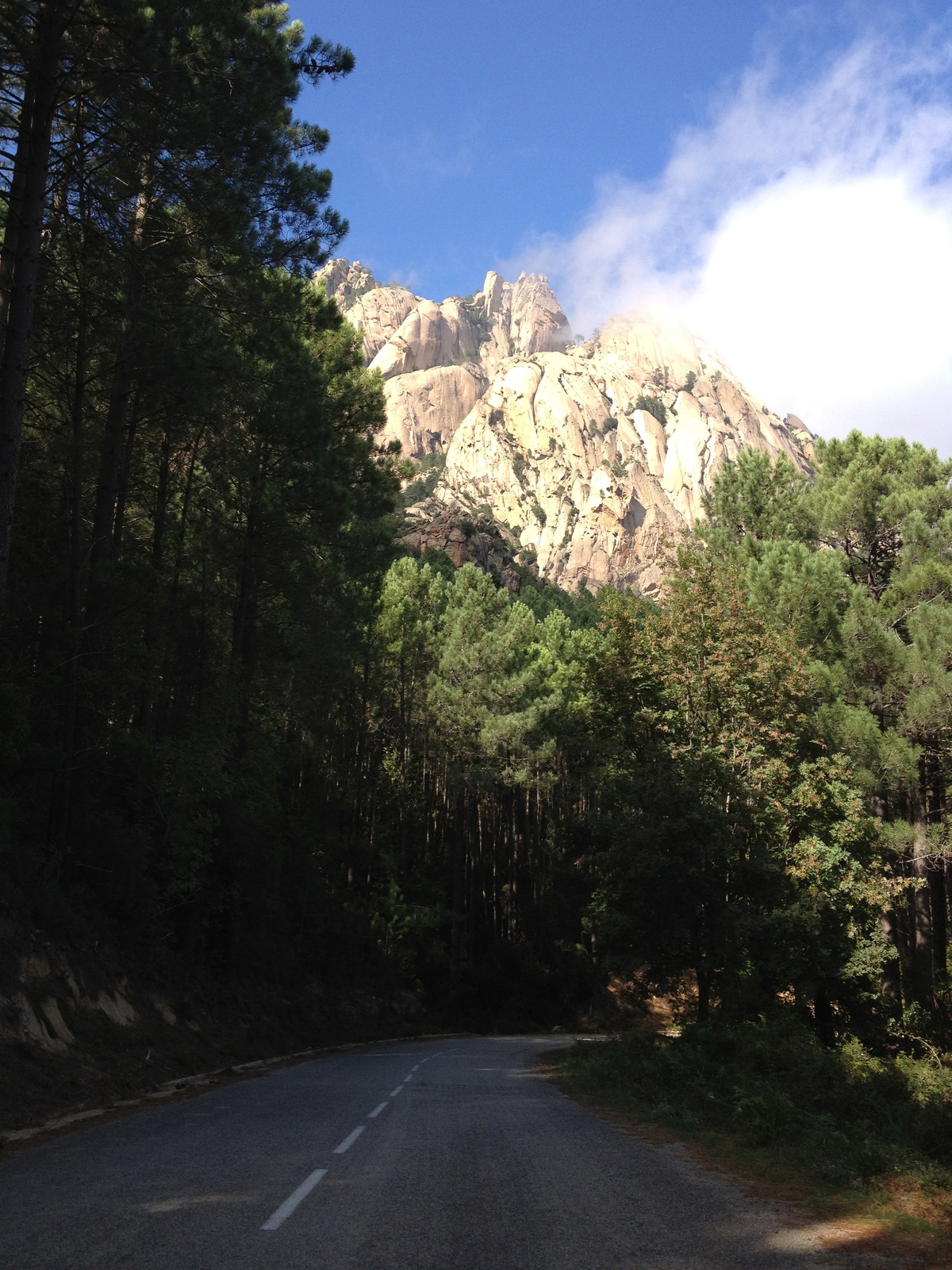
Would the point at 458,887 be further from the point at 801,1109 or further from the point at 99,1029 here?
the point at 801,1109

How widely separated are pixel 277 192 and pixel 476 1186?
45.8 ft

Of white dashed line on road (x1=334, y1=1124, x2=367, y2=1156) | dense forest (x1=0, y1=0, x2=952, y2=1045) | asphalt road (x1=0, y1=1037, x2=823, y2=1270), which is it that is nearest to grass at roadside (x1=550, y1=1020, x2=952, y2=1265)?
asphalt road (x1=0, y1=1037, x2=823, y2=1270)

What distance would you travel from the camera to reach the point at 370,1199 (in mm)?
6289

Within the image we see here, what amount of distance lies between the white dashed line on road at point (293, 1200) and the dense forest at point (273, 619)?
7.78 meters

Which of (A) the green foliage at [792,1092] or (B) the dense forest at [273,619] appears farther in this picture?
(B) the dense forest at [273,619]

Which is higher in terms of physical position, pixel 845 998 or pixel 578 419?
pixel 578 419

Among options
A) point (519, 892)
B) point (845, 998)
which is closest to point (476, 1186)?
point (845, 998)

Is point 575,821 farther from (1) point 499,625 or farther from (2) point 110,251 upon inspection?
(1) point 499,625

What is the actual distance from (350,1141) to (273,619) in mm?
19420

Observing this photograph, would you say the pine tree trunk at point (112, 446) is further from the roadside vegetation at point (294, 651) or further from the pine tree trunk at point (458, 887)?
the pine tree trunk at point (458, 887)

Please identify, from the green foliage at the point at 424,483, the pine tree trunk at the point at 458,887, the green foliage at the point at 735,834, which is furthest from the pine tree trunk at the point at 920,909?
the green foliage at the point at 424,483

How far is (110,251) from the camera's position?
614 inches

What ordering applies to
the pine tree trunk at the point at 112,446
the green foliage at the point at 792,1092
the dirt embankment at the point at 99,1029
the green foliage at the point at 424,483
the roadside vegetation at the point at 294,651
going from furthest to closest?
the green foliage at the point at 424,483
the pine tree trunk at the point at 112,446
the roadside vegetation at the point at 294,651
the dirt embankment at the point at 99,1029
the green foliage at the point at 792,1092

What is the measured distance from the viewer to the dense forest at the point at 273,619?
13.6 meters
